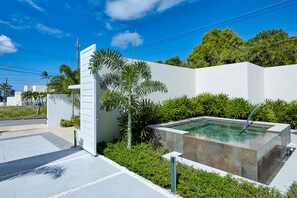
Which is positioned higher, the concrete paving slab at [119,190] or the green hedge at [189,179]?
the green hedge at [189,179]

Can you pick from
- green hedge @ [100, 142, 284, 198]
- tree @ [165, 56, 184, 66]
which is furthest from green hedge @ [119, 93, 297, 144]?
tree @ [165, 56, 184, 66]

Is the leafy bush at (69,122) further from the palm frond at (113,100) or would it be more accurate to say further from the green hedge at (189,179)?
the green hedge at (189,179)

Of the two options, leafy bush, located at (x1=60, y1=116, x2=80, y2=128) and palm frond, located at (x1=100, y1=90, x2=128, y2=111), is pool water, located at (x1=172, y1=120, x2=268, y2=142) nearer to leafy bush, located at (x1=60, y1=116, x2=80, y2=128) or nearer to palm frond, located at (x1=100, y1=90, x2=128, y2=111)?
palm frond, located at (x1=100, y1=90, x2=128, y2=111)

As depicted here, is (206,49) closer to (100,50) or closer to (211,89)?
(211,89)

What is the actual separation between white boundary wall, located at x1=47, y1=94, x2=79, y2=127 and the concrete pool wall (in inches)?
337

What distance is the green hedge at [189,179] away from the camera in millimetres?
3045

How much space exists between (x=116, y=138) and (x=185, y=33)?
13.0 m

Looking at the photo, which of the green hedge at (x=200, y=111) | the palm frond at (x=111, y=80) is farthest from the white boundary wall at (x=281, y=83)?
the palm frond at (x=111, y=80)

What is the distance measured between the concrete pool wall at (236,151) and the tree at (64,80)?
Answer: 836 cm

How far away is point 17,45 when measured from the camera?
1931cm

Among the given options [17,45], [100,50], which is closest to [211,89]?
[100,50]

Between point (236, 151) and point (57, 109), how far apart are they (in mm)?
11395

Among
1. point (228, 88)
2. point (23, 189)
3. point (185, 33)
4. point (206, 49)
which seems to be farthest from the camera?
point (206, 49)

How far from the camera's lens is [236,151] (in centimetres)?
434
